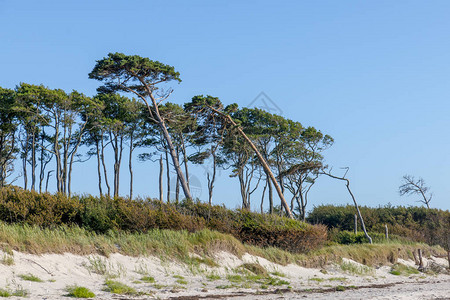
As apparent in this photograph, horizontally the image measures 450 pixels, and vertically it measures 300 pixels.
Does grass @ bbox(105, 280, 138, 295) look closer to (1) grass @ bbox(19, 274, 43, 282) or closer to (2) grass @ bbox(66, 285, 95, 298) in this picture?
(2) grass @ bbox(66, 285, 95, 298)

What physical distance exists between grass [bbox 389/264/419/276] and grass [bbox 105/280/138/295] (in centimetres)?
1289

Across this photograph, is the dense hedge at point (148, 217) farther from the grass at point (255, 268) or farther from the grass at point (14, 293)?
the grass at point (14, 293)

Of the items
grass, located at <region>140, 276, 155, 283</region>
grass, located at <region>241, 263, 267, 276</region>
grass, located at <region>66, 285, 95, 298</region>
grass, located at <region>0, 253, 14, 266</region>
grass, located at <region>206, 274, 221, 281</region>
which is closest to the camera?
grass, located at <region>66, 285, 95, 298</region>

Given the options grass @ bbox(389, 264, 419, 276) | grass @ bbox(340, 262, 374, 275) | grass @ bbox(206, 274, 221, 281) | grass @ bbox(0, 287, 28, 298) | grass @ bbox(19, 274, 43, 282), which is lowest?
grass @ bbox(389, 264, 419, 276)

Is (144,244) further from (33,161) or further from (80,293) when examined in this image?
(33,161)

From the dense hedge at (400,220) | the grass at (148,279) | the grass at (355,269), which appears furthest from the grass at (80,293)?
the dense hedge at (400,220)

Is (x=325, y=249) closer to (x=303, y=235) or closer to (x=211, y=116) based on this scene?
(x=303, y=235)

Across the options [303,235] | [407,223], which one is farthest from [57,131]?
[407,223]

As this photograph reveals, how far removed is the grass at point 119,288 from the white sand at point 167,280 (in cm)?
16

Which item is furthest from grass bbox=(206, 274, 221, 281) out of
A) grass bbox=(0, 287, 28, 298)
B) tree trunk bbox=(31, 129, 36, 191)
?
tree trunk bbox=(31, 129, 36, 191)

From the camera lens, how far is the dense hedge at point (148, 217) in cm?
1458

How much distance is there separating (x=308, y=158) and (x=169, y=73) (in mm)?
20047

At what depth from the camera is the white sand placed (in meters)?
10.3

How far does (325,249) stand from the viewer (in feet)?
60.8
